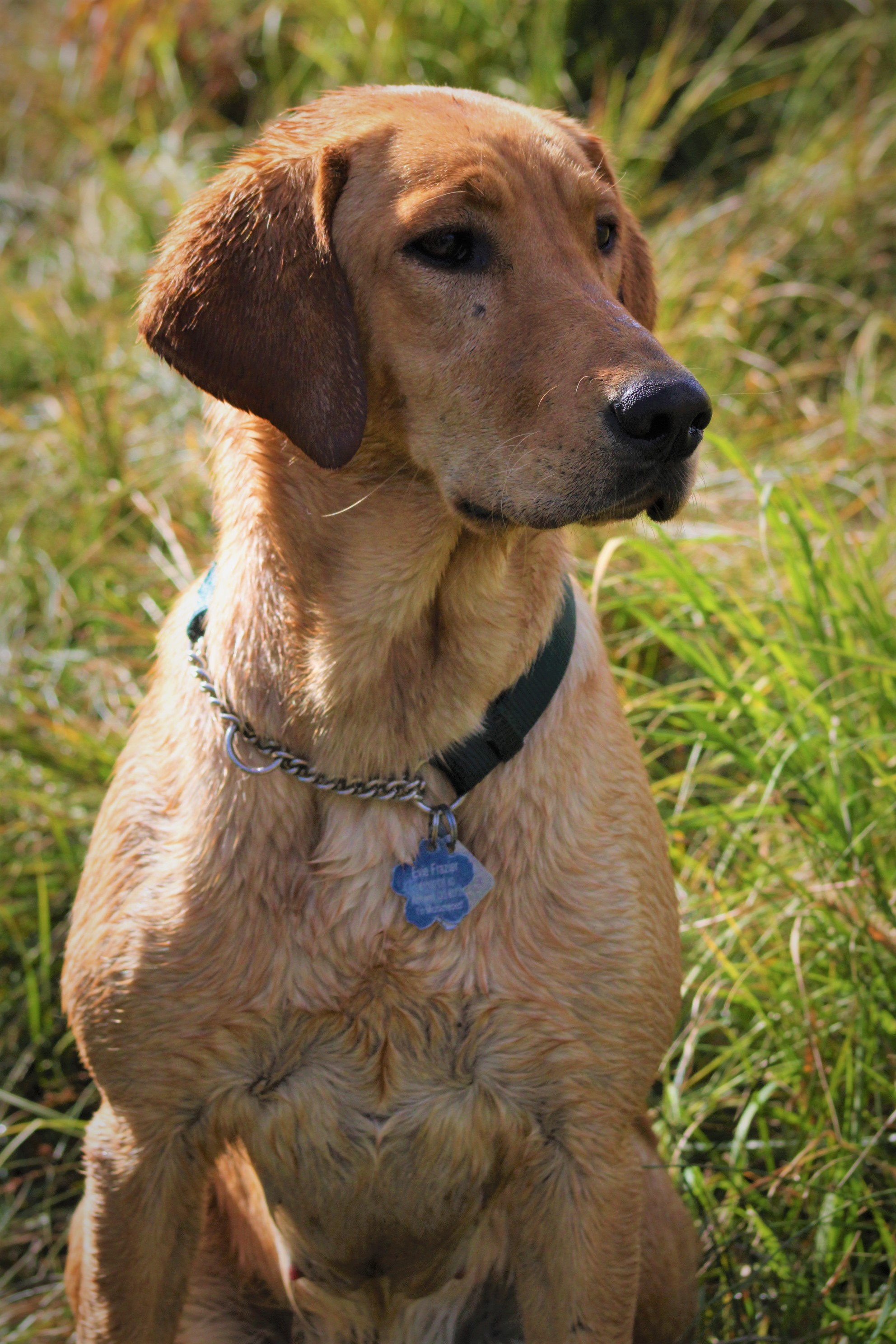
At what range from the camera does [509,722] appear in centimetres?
218

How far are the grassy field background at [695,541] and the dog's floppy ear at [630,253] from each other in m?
0.48

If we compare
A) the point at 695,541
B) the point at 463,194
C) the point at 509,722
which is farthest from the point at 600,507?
the point at 695,541

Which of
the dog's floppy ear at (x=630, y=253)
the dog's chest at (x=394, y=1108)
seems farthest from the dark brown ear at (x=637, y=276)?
the dog's chest at (x=394, y=1108)

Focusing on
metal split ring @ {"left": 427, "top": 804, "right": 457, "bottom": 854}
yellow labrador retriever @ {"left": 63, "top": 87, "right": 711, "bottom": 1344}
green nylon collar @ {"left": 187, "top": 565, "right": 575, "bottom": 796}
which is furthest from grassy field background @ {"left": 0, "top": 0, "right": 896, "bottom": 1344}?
metal split ring @ {"left": 427, "top": 804, "right": 457, "bottom": 854}

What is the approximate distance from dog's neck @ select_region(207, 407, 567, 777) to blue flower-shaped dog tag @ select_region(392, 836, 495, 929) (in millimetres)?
150

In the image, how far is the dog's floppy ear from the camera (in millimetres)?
2566

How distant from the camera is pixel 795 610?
3.34m

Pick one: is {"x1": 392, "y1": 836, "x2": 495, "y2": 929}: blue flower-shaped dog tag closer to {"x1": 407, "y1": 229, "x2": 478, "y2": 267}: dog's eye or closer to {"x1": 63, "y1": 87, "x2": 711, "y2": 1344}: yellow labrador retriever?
{"x1": 63, "y1": 87, "x2": 711, "y2": 1344}: yellow labrador retriever

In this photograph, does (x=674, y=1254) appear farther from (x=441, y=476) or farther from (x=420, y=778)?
(x=441, y=476)

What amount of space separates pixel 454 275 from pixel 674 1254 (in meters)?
1.72

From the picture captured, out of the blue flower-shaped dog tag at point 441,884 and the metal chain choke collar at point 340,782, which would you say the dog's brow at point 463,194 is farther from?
the blue flower-shaped dog tag at point 441,884

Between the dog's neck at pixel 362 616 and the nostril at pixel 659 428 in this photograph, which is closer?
the nostril at pixel 659 428

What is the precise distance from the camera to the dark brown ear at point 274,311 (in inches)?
80.7

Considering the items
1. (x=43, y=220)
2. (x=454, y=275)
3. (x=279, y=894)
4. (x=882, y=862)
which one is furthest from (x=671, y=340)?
(x=43, y=220)
